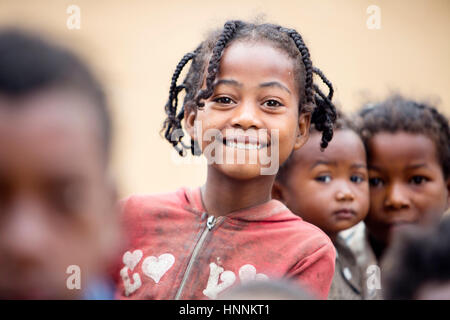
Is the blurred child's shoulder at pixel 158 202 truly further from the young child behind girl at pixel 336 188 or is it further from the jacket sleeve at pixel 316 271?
the young child behind girl at pixel 336 188

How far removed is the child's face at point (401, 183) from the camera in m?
2.58

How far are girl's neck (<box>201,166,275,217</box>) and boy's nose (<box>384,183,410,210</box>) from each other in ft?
2.83

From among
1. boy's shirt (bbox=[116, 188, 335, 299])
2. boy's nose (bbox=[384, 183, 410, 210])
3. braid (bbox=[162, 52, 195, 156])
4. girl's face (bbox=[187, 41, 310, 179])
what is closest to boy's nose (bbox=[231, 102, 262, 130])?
girl's face (bbox=[187, 41, 310, 179])

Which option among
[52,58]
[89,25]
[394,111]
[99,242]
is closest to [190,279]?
[99,242]

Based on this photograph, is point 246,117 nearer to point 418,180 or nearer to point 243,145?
point 243,145

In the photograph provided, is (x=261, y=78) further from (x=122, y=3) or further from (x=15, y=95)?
(x=122, y=3)

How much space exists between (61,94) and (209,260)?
1108mm

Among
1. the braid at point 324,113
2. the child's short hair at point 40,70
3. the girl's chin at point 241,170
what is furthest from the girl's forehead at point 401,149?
the child's short hair at point 40,70

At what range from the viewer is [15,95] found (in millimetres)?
816

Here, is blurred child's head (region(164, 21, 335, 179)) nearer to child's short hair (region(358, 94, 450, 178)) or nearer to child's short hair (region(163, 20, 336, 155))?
child's short hair (region(163, 20, 336, 155))

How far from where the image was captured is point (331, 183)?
2.56m

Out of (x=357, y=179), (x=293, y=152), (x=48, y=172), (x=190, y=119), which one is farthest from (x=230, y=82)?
(x=48, y=172)

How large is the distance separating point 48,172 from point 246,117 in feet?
3.60

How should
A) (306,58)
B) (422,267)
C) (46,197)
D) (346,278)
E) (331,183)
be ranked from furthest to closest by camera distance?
(331,183)
(346,278)
(306,58)
(422,267)
(46,197)
